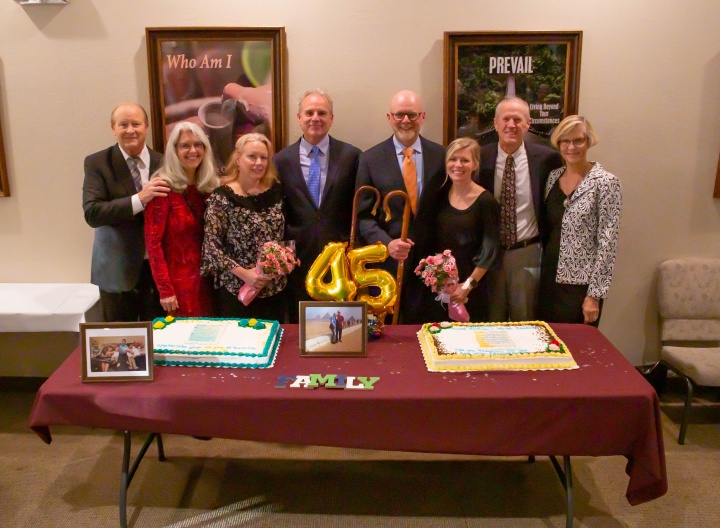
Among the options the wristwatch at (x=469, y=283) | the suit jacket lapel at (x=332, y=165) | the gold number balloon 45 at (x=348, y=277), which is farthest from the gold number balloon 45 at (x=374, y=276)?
the suit jacket lapel at (x=332, y=165)

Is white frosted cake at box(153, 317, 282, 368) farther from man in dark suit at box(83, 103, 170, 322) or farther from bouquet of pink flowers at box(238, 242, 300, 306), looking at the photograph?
man in dark suit at box(83, 103, 170, 322)

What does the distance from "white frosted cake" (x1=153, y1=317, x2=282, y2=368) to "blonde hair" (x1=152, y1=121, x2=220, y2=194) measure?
645mm

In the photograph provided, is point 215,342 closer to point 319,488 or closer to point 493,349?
point 319,488

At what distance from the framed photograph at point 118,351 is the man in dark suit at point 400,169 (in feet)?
3.69

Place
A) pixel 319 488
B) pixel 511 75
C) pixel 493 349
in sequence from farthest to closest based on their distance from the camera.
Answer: pixel 511 75 → pixel 319 488 → pixel 493 349

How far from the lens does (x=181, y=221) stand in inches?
109

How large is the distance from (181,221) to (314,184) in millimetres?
640

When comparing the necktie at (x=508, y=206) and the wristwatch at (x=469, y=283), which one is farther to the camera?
the necktie at (x=508, y=206)

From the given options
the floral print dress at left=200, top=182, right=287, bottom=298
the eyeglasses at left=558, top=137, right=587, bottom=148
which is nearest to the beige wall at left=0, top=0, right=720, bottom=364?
the eyeglasses at left=558, top=137, right=587, bottom=148

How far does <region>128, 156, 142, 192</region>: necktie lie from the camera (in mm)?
2945

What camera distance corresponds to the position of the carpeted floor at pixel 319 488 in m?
2.48

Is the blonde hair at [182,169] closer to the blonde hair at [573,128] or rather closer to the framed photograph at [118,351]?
the framed photograph at [118,351]

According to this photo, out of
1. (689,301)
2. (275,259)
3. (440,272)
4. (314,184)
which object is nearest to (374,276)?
(440,272)

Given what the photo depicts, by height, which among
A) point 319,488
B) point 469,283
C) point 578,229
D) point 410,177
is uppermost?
point 410,177
